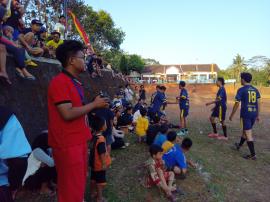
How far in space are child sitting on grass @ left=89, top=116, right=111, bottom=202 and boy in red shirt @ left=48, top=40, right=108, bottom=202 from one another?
1368 mm

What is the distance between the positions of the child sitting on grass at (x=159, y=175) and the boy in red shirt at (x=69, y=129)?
2379 millimetres

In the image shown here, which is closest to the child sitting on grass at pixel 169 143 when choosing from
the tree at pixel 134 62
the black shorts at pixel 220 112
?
the black shorts at pixel 220 112

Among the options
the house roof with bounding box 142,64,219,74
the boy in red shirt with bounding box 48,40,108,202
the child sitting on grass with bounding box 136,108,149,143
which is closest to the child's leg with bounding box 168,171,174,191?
the boy in red shirt with bounding box 48,40,108,202

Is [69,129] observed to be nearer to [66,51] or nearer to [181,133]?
[66,51]

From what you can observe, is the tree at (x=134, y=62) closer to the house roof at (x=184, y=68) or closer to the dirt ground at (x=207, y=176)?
the house roof at (x=184, y=68)

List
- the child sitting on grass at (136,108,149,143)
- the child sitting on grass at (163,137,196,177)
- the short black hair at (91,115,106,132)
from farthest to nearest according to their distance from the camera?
the child sitting on grass at (136,108,149,143) < the child sitting on grass at (163,137,196,177) < the short black hair at (91,115,106,132)

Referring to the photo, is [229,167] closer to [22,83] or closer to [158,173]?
[158,173]

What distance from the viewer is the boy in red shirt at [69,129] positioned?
267cm

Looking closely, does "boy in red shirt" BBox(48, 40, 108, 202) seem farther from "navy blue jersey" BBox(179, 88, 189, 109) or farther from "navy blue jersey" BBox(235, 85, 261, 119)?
"navy blue jersey" BBox(179, 88, 189, 109)

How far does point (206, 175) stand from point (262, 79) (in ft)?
180

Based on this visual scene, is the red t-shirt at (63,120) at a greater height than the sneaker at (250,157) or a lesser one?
greater

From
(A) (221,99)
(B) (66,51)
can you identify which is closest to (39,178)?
(B) (66,51)

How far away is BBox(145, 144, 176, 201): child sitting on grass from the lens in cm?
499

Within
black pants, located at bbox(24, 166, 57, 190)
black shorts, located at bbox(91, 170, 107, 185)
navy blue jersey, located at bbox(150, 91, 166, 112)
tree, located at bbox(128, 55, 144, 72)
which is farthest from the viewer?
tree, located at bbox(128, 55, 144, 72)
